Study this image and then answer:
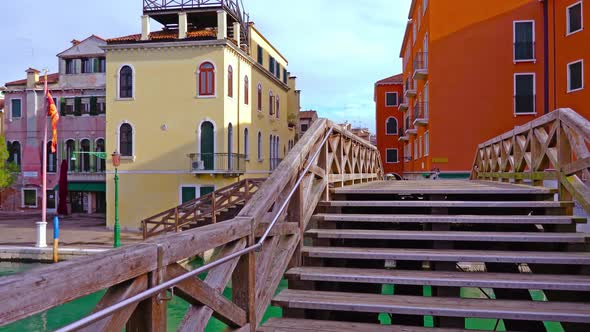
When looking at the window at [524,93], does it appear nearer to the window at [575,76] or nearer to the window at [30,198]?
the window at [575,76]

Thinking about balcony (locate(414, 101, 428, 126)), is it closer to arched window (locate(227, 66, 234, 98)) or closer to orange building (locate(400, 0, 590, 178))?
orange building (locate(400, 0, 590, 178))

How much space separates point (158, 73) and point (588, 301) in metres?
22.1

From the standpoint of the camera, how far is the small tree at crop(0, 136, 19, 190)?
Result: 28328 millimetres

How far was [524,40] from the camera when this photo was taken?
22234mm

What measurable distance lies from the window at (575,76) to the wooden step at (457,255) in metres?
18.4

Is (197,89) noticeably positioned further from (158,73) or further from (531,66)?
(531,66)

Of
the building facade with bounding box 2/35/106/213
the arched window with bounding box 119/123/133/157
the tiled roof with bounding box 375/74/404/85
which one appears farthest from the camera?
the tiled roof with bounding box 375/74/404/85

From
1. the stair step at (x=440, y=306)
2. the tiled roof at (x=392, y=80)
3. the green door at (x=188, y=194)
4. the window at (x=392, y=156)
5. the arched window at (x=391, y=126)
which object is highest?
the tiled roof at (x=392, y=80)

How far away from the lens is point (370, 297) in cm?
384

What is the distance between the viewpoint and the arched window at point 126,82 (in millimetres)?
23594

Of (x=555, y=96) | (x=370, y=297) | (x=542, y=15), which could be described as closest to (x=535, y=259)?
(x=370, y=297)

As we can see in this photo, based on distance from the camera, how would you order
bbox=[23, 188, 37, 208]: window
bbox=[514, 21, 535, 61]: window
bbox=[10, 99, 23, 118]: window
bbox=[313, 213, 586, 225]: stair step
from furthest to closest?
bbox=[23, 188, 37, 208]: window → bbox=[10, 99, 23, 118]: window → bbox=[514, 21, 535, 61]: window → bbox=[313, 213, 586, 225]: stair step

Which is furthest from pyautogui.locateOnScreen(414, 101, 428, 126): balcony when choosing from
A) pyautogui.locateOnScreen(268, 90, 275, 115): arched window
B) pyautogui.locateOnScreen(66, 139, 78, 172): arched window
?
pyautogui.locateOnScreen(66, 139, 78, 172): arched window

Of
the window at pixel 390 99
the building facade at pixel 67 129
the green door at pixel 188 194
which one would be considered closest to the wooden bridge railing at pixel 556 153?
the green door at pixel 188 194
